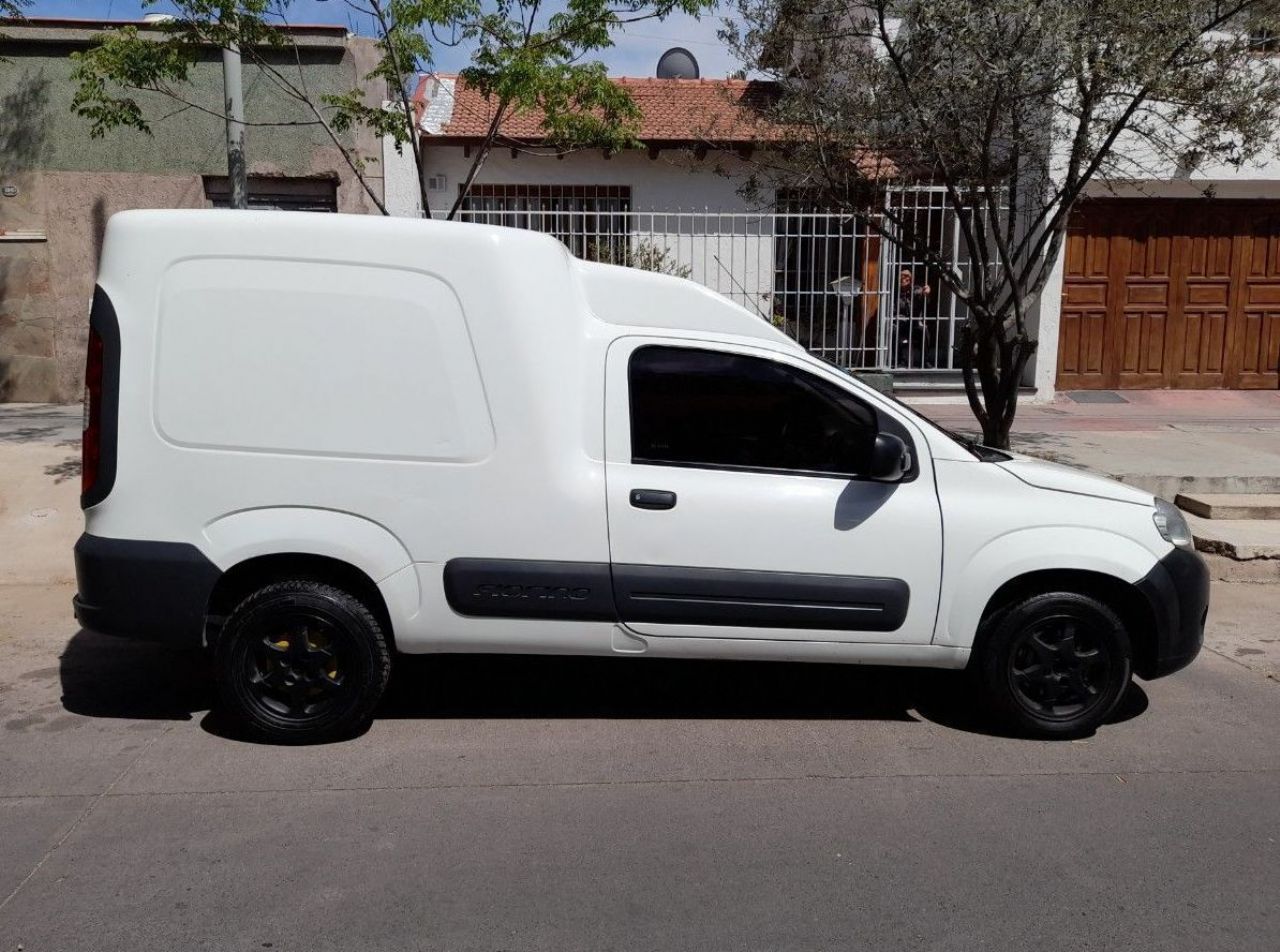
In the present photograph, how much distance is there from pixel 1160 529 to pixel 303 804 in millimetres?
3759

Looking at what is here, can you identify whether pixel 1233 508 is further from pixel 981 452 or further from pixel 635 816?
pixel 635 816

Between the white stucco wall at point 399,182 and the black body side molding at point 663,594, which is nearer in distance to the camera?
the black body side molding at point 663,594

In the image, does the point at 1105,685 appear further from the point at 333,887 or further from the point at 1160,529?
the point at 333,887

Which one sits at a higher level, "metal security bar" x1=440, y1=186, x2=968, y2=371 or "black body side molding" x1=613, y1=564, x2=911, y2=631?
"metal security bar" x1=440, y1=186, x2=968, y2=371

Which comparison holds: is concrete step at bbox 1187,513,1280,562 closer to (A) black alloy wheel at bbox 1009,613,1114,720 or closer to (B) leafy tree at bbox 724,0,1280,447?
(B) leafy tree at bbox 724,0,1280,447

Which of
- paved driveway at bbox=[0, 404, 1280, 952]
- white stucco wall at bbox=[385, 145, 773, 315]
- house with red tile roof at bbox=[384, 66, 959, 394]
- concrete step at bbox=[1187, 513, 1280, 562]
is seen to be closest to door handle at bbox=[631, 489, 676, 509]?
paved driveway at bbox=[0, 404, 1280, 952]

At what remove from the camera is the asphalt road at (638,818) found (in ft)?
11.7

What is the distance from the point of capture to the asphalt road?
355 centimetres

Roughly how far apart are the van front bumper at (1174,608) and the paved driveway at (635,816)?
14.5 inches

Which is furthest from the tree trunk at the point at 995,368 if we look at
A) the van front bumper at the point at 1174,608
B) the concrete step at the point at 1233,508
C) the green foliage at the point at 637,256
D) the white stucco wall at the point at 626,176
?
the white stucco wall at the point at 626,176

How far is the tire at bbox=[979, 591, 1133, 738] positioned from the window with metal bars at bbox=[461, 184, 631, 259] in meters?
10.2

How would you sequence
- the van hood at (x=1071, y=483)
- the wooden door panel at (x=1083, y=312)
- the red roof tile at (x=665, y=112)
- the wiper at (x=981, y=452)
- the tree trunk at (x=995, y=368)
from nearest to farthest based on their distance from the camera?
the van hood at (x=1071, y=483)
the wiper at (x=981, y=452)
the tree trunk at (x=995, y=368)
the red roof tile at (x=665, y=112)
the wooden door panel at (x=1083, y=312)

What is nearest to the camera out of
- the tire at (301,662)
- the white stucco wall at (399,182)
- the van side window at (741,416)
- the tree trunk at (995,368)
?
the tire at (301,662)

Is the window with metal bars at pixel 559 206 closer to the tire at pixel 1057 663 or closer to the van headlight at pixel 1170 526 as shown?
the van headlight at pixel 1170 526
